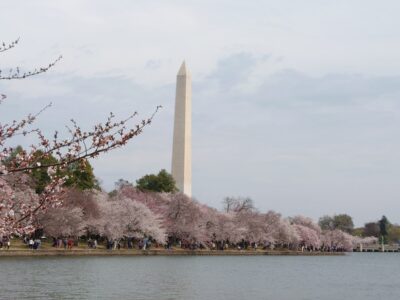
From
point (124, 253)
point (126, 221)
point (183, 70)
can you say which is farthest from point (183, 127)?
point (124, 253)

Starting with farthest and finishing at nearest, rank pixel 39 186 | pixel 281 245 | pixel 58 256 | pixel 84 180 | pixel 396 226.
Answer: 1. pixel 396 226
2. pixel 281 245
3. pixel 84 180
4. pixel 39 186
5. pixel 58 256

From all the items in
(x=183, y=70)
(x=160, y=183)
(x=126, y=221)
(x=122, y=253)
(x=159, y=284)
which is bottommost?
(x=159, y=284)

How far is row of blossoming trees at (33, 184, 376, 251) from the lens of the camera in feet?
164

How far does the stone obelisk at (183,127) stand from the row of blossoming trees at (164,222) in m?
6.06

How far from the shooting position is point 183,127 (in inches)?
2889

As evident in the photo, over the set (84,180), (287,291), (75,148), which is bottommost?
(287,291)

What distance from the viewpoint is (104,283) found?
2630 centimetres

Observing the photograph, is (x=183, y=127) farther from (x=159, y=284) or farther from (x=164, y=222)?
(x=159, y=284)

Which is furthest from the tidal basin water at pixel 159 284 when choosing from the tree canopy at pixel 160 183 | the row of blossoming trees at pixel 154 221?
the tree canopy at pixel 160 183

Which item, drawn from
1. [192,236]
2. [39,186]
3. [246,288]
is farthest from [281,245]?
[246,288]

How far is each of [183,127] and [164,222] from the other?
14.1 m

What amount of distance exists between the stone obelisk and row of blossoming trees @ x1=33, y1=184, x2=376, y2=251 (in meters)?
6.06

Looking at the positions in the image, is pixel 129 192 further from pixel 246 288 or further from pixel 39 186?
pixel 246 288

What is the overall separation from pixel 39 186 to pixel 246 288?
89.2 feet
